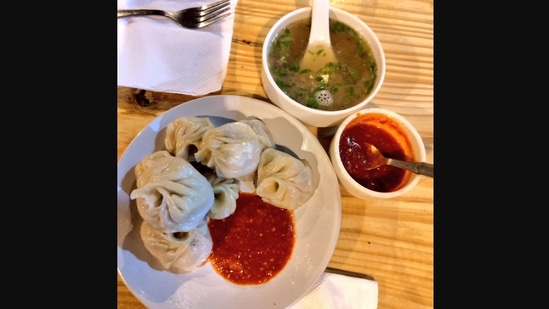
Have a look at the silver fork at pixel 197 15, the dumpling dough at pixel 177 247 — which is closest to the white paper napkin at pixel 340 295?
the dumpling dough at pixel 177 247

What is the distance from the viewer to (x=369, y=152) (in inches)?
76.1

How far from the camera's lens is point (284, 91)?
1.91 m

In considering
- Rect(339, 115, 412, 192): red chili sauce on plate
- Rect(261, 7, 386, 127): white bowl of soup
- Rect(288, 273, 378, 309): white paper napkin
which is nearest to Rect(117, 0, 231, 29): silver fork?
Rect(261, 7, 386, 127): white bowl of soup

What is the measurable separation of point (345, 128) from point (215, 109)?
0.65 m

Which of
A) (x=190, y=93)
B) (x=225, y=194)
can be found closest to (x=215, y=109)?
(x=190, y=93)

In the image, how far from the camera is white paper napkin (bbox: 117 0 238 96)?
1978 millimetres

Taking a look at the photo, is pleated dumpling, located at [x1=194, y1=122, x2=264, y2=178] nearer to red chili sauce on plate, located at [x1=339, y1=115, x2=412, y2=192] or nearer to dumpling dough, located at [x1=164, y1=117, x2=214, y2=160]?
dumpling dough, located at [x1=164, y1=117, x2=214, y2=160]

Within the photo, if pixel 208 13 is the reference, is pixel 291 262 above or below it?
below

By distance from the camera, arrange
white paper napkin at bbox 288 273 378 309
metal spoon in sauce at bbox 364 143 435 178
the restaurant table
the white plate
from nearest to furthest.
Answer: metal spoon in sauce at bbox 364 143 435 178 < the white plate < white paper napkin at bbox 288 273 378 309 < the restaurant table

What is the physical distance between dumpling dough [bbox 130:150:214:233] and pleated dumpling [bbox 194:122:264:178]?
10 cm

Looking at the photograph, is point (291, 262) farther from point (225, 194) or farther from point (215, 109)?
point (215, 109)

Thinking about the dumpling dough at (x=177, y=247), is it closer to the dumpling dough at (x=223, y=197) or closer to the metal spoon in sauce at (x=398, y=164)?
the dumpling dough at (x=223, y=197)

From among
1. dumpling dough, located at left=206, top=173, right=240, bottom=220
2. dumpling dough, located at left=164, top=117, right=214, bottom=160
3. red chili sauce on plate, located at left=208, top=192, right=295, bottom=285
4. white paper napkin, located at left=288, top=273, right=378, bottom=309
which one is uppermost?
dumpling dough, located at left=164, top=117, right=214, bottom=160
